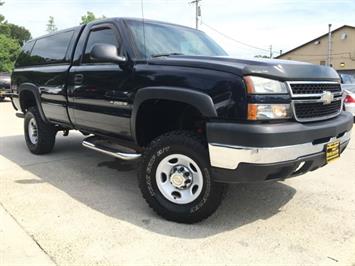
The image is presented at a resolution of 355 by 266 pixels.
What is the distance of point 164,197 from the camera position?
367 centimetres

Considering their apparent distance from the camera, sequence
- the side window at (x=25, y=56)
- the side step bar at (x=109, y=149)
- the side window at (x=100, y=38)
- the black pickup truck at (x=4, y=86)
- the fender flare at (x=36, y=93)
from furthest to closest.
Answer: the black pickup truck at (x=4, y=86) < the side window at (x=25, y=56) < the fender flare at (x=36, y=93) < the side window at (x=100, y=38) < the side step bar at (x=109, y=149)

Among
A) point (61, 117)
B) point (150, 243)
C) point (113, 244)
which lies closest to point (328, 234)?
point (150, 243)

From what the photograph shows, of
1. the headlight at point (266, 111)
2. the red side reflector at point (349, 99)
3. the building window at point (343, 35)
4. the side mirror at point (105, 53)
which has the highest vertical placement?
the building window at point (343, 35)

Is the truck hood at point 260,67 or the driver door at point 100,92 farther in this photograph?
the driver door at point 100,92

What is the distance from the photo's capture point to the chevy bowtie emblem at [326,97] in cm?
347

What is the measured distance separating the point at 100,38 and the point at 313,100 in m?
2.59

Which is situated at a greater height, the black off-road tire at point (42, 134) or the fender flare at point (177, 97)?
the fender flare at point (177, 97)

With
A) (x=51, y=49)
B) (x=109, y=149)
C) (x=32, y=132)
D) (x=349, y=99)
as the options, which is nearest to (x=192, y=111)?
(x=109, y=149)

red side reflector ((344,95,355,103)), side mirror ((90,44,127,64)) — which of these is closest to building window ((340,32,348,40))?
red side reflector ((344,95,355,103))

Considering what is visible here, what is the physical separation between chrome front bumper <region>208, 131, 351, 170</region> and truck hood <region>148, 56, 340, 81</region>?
0.57 metres

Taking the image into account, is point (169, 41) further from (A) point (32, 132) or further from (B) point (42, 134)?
(A) point (32, 132)

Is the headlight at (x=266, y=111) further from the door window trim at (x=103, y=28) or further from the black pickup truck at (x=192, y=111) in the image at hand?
the door window trim at (x=103, y=28)

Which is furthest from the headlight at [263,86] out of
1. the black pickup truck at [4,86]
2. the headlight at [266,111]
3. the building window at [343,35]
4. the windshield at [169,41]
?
the building window at [343,35]

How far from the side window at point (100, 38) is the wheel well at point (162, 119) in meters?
0.88
